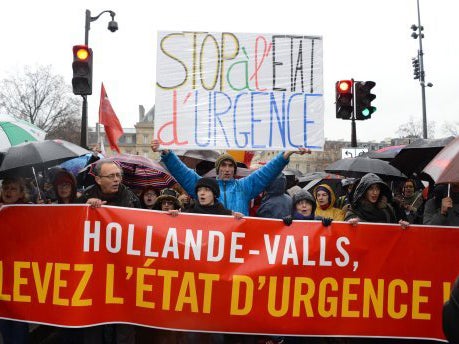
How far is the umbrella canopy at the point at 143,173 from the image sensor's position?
21.5 ft

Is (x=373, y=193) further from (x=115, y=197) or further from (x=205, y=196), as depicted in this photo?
(x=115, y=197)

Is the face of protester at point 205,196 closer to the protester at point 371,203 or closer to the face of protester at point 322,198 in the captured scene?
the protester at point 371,203

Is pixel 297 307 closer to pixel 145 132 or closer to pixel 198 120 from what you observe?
pixel 198 120

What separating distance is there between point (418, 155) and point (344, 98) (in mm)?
3785

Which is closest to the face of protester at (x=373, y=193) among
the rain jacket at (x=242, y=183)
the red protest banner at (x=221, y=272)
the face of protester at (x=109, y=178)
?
the red protest banner at (x=221, y=272)

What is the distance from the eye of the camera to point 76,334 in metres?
4.59

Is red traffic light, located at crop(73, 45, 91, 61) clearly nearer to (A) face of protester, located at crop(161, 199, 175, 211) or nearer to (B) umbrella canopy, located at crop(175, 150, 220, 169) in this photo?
(B) umbrella canopy, located at crop(175, 150, 220, 169)

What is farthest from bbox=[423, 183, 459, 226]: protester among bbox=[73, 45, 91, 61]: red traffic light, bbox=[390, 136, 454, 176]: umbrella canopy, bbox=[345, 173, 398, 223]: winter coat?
bbox=[73, 45, 91, 61]: red traffic light

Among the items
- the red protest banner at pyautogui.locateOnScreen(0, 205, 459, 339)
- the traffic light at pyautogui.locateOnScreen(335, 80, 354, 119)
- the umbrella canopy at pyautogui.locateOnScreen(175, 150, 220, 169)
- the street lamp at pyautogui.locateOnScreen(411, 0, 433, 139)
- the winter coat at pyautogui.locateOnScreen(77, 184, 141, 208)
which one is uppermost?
the street lamp at pyautogui.locateOnScreen(411, 0, 433, 139)

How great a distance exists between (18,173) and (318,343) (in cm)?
333

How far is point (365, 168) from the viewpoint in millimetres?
7559

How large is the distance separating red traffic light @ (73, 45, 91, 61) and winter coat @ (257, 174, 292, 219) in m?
4.02

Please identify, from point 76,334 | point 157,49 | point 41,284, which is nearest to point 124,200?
point 41,284

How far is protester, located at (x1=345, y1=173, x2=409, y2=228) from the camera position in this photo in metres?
4.86
